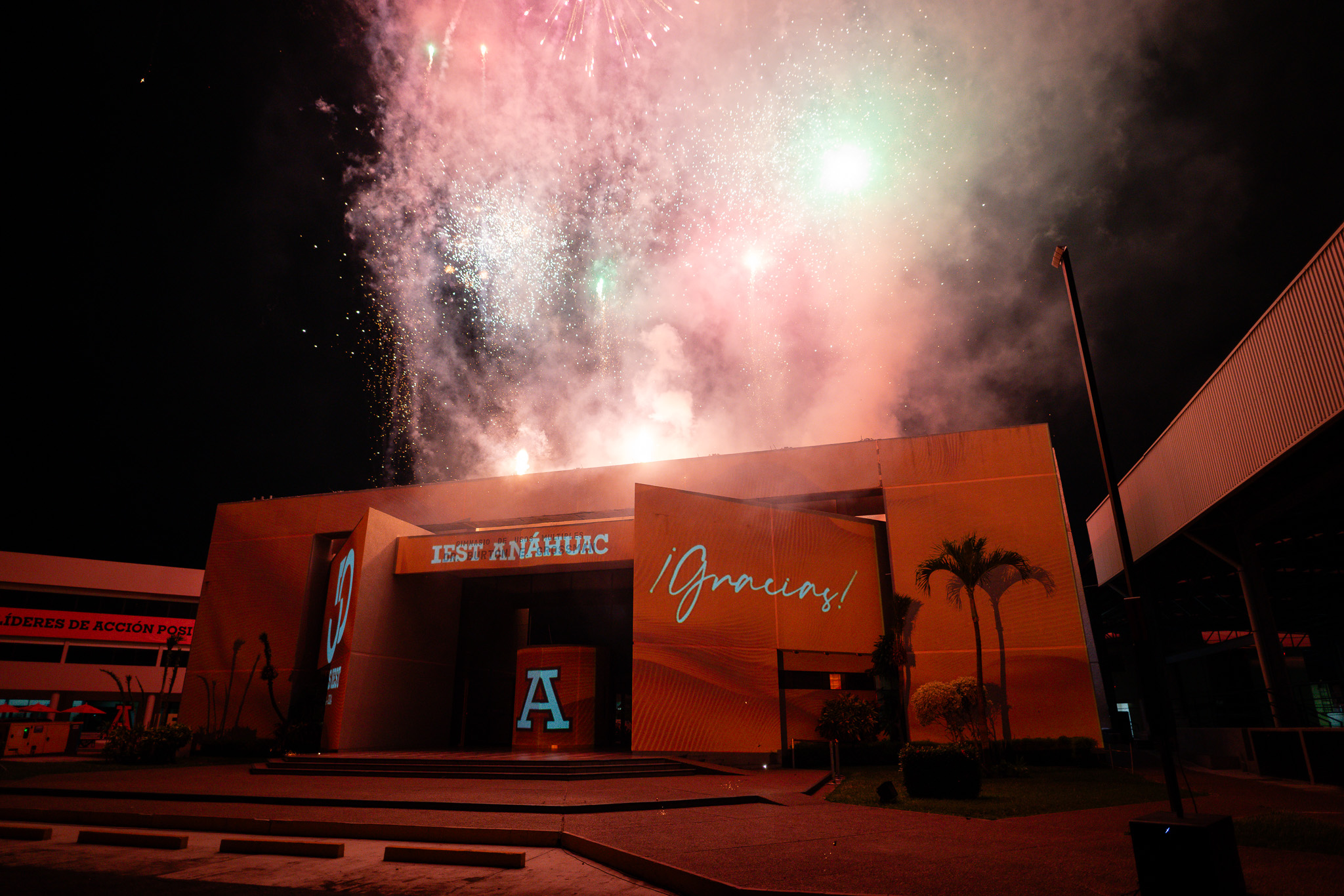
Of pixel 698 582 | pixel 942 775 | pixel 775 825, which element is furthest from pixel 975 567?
pixel 775 825

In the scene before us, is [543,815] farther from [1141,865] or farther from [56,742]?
[56,742]

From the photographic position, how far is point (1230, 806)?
11.4 m

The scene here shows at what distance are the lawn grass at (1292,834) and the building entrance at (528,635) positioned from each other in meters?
19.1

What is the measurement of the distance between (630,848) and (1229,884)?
5872 millimetres

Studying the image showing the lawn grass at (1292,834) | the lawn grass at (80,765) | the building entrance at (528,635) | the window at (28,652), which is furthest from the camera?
the window at (28,652)

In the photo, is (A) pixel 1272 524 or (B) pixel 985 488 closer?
(A) pixel 1272 524

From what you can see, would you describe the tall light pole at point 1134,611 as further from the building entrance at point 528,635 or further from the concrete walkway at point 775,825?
the building entrance at point 528,635

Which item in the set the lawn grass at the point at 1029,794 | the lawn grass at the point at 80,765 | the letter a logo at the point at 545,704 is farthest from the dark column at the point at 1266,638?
the lawn grass at the point at 80,765

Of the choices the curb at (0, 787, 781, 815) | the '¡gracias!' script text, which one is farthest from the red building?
the '¡gracias!' script text

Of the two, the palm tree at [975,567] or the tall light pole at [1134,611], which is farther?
the palm tree at [975,567]

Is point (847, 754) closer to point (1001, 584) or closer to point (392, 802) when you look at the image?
point (1001, 584)

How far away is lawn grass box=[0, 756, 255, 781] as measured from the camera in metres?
19.1

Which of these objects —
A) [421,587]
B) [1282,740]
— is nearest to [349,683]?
[421,587]

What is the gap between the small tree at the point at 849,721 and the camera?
20703 millimetres
